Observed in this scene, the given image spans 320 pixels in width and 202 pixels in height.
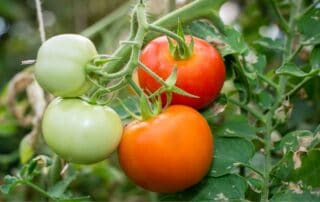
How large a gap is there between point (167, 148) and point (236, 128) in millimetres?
178

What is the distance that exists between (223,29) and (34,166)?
316mm

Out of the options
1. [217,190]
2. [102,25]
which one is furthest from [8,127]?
[217,190]

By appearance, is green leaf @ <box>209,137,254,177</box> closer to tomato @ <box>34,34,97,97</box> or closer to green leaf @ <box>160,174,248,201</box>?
green leaf @ <box>160,174,248,201</box>

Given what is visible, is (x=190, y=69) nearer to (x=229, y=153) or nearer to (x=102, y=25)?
(x=229, y=153)

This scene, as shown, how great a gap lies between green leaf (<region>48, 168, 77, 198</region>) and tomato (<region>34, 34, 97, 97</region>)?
0.76ft

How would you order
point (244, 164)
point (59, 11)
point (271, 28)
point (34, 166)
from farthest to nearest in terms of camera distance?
point (59, 11) → point (271, 28) → point (34, 166) → point (244, 164)

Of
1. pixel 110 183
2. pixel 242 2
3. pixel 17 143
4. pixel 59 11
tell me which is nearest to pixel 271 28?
pixel 110 183

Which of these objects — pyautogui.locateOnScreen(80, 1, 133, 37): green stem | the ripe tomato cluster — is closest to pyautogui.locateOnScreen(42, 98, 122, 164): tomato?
the ripe tomato cluster

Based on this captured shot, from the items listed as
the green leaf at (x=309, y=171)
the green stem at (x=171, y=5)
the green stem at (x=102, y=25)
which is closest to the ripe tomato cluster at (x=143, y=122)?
the green leaf at (x=309, y=171)

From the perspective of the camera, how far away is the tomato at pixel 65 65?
Answer: 2.21 ft

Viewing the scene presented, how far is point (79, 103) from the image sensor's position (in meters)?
0.69

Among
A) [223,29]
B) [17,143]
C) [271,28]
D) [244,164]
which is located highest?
[223,29]

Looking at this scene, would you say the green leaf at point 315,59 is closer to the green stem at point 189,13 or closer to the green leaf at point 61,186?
the green stem at point 189,13

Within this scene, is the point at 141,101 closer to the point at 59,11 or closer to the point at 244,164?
the point at 244,164
